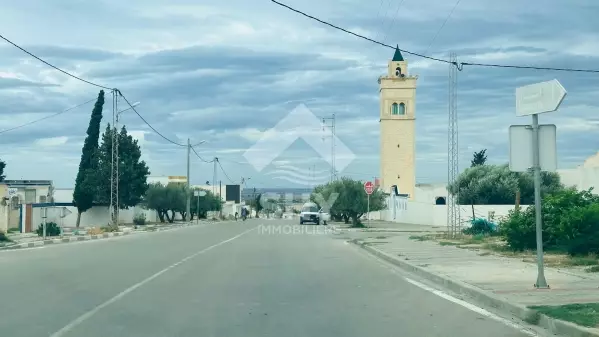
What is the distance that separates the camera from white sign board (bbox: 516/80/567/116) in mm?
11930

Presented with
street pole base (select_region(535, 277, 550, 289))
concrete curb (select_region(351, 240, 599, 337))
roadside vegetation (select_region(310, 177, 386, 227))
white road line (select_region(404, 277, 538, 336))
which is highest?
roadside vegetation (select_region(310, 177, 386, 227))

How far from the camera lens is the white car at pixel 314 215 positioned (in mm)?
65794

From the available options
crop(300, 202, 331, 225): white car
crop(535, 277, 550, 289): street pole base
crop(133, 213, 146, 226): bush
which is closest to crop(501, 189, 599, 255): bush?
crop(535, 277, 550, 289): street pole base

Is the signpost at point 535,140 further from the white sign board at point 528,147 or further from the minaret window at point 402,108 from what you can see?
the minaret window at point 402,108

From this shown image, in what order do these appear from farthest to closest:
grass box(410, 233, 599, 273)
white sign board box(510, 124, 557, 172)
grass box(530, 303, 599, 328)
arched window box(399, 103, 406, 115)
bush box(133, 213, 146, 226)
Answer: arched window box(399, 103, 406, 115)
bush box(133, 213, 146, 226)
grass box(410, 233, 599, 273)
white sign board box(510, 124, 557, 172)
grass box(530, 303, 599, 328)

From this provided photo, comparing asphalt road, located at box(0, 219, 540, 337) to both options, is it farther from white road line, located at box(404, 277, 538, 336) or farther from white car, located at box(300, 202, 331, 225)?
white car, located at box(300, 202, 331, 225)

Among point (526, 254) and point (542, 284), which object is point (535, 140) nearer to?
point (542, 284)

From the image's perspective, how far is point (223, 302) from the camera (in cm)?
1242

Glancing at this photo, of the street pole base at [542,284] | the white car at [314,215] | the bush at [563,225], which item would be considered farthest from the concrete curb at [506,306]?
the white car at [314,215]

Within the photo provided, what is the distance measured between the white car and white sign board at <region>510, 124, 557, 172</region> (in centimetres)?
5276

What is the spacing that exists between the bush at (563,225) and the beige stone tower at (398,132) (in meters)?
64.2

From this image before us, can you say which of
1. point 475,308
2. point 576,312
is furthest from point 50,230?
point 576,312

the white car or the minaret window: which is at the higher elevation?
the minaret window

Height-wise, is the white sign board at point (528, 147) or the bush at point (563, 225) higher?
the white sign board at point (528, 147)
